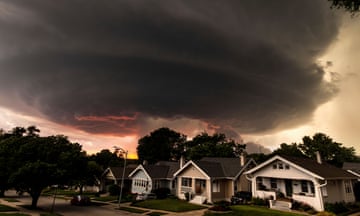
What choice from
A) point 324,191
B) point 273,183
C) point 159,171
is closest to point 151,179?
point 159,171

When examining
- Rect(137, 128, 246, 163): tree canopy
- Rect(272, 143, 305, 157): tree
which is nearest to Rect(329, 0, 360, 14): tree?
Rect(272, 143, 305, 157): tree

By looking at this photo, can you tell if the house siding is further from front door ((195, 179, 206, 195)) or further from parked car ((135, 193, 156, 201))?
front door ((195, 179, 206, 195))

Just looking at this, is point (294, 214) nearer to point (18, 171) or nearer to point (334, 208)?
point (334, 208)

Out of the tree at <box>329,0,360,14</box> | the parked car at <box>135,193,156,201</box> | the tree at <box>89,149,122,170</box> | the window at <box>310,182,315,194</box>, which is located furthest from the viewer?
the tree at <box>89,149,122,170</box>

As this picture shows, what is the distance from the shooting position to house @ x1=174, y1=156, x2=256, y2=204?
34.2m

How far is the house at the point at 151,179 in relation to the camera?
141 ft

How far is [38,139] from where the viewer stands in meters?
32.0

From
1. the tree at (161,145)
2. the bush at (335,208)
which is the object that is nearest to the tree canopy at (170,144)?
the tree at (161,145)

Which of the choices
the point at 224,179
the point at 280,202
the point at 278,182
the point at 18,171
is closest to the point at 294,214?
the point at 280,202

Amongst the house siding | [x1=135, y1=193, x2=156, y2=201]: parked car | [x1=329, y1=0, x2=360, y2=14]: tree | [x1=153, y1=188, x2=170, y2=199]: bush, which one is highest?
[x1=329, y1=0, x2=360, y2=14]: tree

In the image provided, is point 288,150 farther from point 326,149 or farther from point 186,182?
point 186,182

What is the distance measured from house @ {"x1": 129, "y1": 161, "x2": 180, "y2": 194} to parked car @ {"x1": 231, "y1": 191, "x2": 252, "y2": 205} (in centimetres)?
1306

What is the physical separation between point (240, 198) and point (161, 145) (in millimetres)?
58309

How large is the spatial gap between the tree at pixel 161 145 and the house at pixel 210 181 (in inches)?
1882
